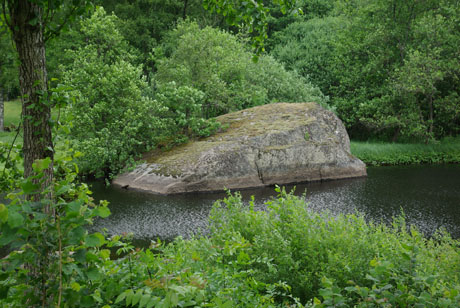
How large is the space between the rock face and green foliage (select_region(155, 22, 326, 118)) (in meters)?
2.82

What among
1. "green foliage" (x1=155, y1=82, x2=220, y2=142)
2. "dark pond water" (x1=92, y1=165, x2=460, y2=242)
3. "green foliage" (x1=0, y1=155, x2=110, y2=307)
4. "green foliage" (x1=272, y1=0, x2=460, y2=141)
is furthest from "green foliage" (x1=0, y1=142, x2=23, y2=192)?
"green foliage" (x1=272, y1=0, x2=460, y2=141)

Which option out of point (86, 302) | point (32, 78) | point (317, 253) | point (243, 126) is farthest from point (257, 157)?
point (86, 302)

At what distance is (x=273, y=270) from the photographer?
4398 millimetres

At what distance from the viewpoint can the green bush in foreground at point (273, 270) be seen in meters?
2.57

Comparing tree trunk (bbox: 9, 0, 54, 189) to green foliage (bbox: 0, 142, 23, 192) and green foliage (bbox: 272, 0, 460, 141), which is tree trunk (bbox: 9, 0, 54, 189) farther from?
green foliage (bbox: 272, 0, 460, 141)

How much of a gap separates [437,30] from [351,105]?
6.90m

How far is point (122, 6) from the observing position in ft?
102

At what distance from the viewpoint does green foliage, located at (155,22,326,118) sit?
21078mm

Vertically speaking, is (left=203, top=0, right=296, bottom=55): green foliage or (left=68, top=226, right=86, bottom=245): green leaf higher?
(left=203, top=0, right=296, bottom=55): green foliage

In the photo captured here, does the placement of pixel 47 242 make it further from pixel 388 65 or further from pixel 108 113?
pixel 388 65

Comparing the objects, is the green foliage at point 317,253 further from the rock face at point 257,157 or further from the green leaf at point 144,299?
the rock face at point 257,157

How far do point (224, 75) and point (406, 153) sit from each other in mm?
11724

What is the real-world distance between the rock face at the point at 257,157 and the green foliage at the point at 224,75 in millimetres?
2820

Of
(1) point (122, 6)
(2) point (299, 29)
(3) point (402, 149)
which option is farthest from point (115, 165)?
(2) point (299, 29)
